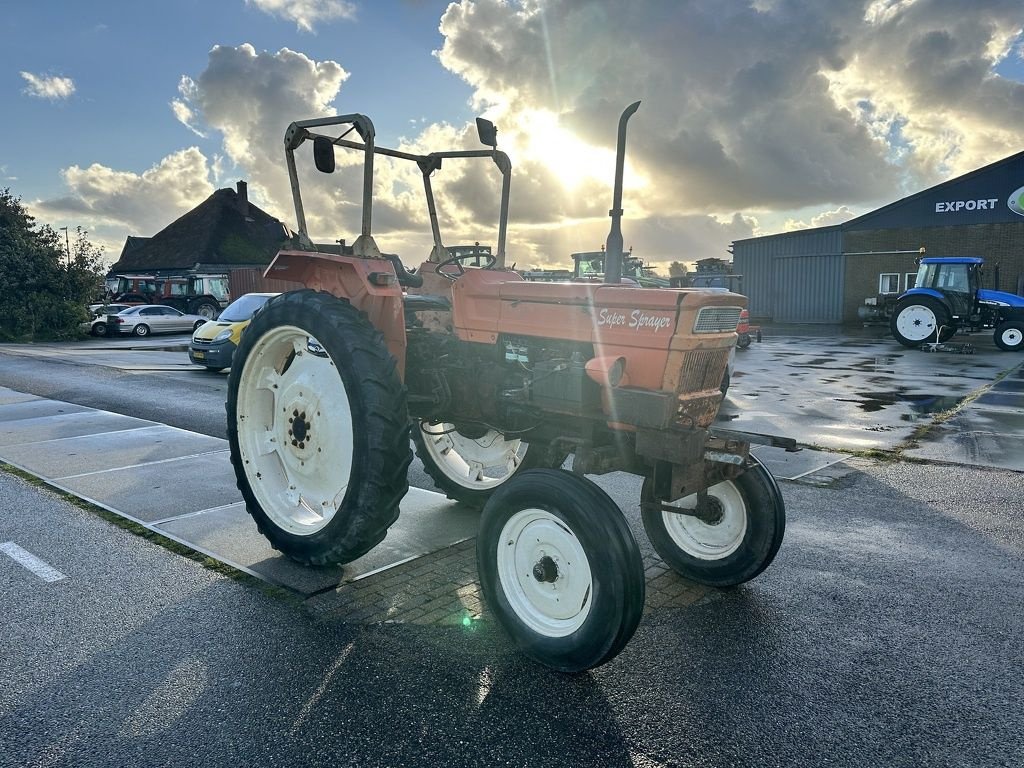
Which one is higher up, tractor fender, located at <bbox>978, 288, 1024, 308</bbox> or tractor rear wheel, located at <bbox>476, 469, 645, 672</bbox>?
tractor fender, located at <bbox>978, 288, 1024, 308</bbox>

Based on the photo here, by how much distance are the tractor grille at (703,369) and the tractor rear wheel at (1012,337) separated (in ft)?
60.2

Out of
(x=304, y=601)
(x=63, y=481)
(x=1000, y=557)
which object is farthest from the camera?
(x=63, y=481)

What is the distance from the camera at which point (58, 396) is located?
1099cm

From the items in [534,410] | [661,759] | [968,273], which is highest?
[968,273]

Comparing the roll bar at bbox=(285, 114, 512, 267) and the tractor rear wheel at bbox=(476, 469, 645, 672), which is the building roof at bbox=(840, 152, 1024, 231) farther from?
the tractor rear wheel at bbox=(476, 469, 645, 672)

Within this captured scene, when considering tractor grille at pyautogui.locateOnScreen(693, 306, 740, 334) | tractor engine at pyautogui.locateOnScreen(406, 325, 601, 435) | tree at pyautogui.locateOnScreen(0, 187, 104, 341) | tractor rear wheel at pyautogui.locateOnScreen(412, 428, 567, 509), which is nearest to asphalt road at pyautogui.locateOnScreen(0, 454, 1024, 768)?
tractor engine at pyautogui.locateOnScreen(406, 325, 601, 435)

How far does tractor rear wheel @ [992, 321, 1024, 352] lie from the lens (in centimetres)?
1798

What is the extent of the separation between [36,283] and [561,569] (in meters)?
27.3

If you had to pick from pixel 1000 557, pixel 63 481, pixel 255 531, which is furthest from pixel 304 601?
pixel 1000 557

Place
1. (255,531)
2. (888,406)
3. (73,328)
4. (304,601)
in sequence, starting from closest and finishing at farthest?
(304,601), (255,531), (888,406), (73,328)

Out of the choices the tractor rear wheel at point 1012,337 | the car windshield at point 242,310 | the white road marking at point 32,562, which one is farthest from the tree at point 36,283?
the tractor rear wheel at point 1012,337

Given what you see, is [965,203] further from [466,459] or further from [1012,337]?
[466,459]

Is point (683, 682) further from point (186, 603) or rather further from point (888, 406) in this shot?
point (888, 406)

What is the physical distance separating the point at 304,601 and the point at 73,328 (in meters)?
25.2
